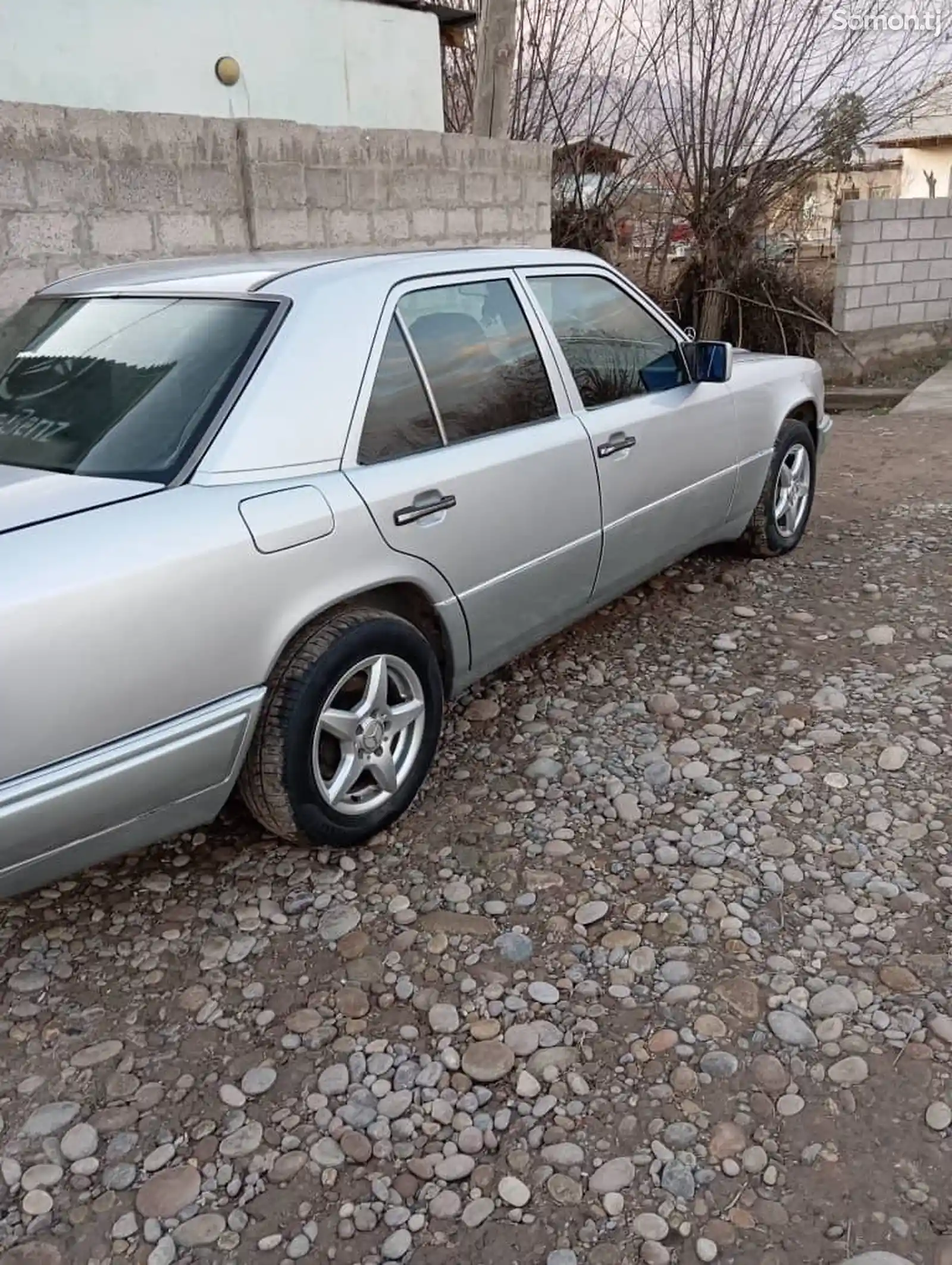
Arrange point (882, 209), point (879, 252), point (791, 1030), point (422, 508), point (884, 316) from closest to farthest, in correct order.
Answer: point (791, 1030), point (422, 508), point (882, 209), point (879, 252), point (884, 316)

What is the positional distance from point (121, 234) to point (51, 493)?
3909 millimetres

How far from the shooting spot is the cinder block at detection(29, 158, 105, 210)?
5426mm

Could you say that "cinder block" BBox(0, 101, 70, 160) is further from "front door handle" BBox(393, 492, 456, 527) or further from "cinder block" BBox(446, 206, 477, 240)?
"front door handle" BBox(393, 492, 456, 527)

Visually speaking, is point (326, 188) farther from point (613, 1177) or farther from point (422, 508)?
point (613, 1177)

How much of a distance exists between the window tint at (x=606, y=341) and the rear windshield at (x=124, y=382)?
132cm

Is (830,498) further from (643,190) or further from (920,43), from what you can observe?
(920,43)

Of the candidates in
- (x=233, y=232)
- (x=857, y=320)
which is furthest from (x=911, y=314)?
(x=233, y=232)

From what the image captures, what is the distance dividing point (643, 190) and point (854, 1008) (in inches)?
469

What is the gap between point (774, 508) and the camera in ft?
17.4

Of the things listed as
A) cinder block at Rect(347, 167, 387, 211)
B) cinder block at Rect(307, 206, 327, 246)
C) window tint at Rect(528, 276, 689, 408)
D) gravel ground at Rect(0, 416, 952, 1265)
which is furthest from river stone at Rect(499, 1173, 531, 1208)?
cinder block at Rect(347, 167, 387, 211)

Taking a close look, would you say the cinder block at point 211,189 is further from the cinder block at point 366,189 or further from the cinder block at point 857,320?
the cinder block at point 857,320

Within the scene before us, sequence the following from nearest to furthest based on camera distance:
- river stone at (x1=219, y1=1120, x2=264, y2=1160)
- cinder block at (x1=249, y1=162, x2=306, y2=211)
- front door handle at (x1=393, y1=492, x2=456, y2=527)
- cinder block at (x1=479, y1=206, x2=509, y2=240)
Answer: river stone at (x1=219, y1=1120, x2=264, y2=1160) < front door handle at (x1=393, y1=492, x2=456, y2=527) < cinder block at (x1=249, y1=162, x2=306, y2=211) < cinder block at (x1=479, y1=206, x2=509, y2=240)

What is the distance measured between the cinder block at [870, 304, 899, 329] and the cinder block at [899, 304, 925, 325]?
0.21 ft

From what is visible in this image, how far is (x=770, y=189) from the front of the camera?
12.3 meters
